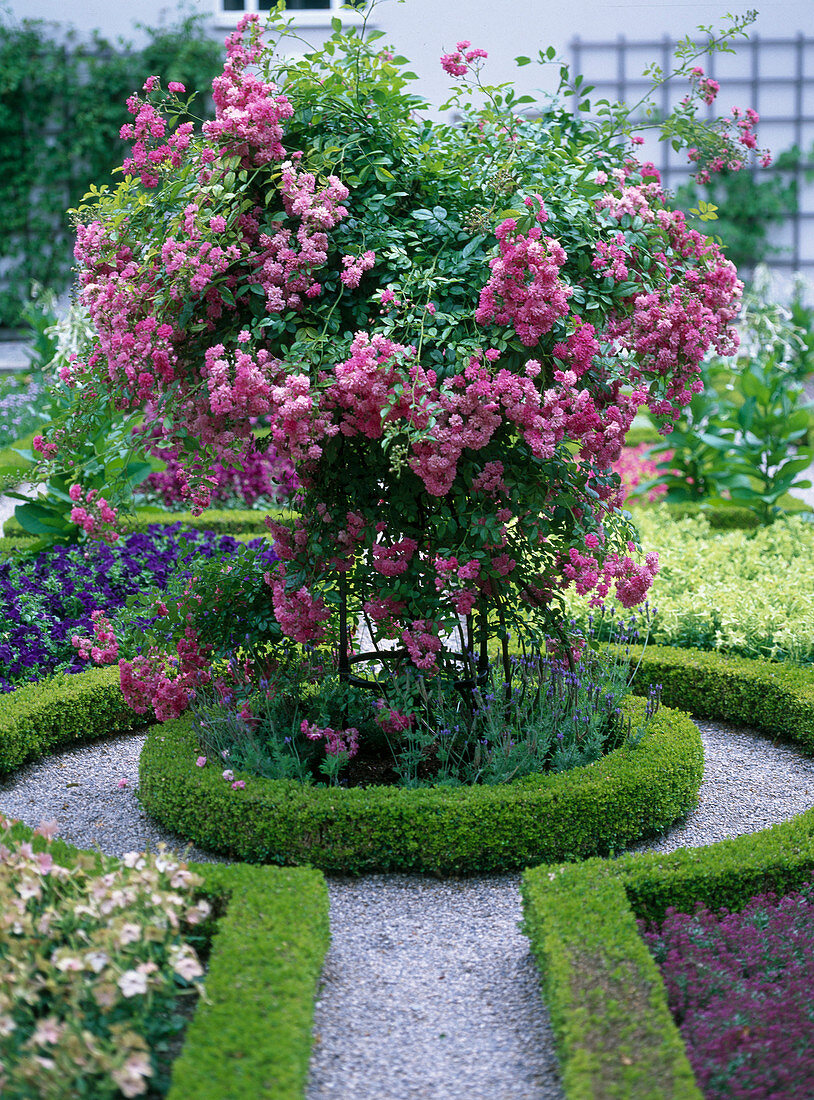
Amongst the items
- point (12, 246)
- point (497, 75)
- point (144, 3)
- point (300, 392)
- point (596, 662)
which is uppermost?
point (144, 3)

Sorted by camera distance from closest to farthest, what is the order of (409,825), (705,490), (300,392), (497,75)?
(300,392) < (409,825) < (705,490) < (497,75)

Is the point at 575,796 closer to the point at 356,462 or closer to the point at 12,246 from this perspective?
the point at 356,462

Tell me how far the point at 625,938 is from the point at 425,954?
0.59 meters

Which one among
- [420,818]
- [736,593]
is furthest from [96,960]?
[736,593]

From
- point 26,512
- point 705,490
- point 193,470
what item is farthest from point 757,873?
point 705,490

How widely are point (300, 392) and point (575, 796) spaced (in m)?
1.52

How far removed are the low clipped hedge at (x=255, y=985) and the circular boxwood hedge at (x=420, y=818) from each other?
0.28 meters

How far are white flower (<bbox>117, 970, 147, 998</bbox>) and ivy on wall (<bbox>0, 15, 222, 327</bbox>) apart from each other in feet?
44.7

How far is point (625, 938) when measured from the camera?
8.48 feet

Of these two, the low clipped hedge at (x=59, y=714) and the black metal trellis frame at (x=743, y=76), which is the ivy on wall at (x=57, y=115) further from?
the low clipped hedge at (x=59, y=714)

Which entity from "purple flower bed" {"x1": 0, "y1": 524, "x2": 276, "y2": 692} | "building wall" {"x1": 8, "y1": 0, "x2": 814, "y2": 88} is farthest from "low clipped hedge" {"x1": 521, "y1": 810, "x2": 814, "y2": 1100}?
"building wall" {"x1": 8, "y1": 0, "x2": 814, "y2": 88}

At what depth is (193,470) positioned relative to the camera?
358 centimetres

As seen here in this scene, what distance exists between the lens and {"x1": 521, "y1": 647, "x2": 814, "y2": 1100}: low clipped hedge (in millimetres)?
2135

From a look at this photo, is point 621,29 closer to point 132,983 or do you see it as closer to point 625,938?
point 625,938
